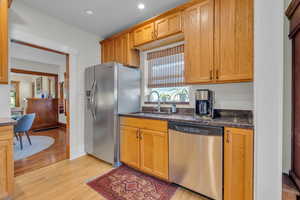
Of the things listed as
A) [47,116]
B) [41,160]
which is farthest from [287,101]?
[47,116]

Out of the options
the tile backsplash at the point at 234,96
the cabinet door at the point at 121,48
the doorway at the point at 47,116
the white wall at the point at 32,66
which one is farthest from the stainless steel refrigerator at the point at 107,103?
the white wall at the point at 32,66

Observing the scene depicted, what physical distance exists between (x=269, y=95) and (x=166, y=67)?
188cm

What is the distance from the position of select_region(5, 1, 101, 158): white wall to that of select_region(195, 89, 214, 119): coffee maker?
2.35 metres

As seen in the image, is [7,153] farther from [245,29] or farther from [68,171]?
[245,29]

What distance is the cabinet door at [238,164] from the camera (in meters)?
1.35

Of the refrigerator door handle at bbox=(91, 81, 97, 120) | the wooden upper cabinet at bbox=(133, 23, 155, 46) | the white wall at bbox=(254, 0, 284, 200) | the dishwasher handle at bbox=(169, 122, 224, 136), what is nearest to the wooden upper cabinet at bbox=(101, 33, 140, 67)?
the wooden upper cabinet at bbox=(133, 23, 155, 46)

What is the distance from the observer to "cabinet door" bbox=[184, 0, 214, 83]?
1840 mm

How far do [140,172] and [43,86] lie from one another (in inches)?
291

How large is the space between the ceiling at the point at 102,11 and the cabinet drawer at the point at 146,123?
1796 millimetres

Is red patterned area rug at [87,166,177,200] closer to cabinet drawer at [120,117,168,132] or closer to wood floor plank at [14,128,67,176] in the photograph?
cabinet drawer at [120,117,168,132]

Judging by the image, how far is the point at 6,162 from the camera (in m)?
1.51

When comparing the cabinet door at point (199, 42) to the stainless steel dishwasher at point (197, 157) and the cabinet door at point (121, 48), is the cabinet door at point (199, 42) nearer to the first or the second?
the stainless steel dishwasher at point (197, 157)

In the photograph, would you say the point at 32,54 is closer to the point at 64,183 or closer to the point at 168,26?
the point at 64,183

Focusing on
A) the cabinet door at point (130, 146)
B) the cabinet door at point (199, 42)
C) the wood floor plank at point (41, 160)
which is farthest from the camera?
the wood floor plank at point (41, 160)
